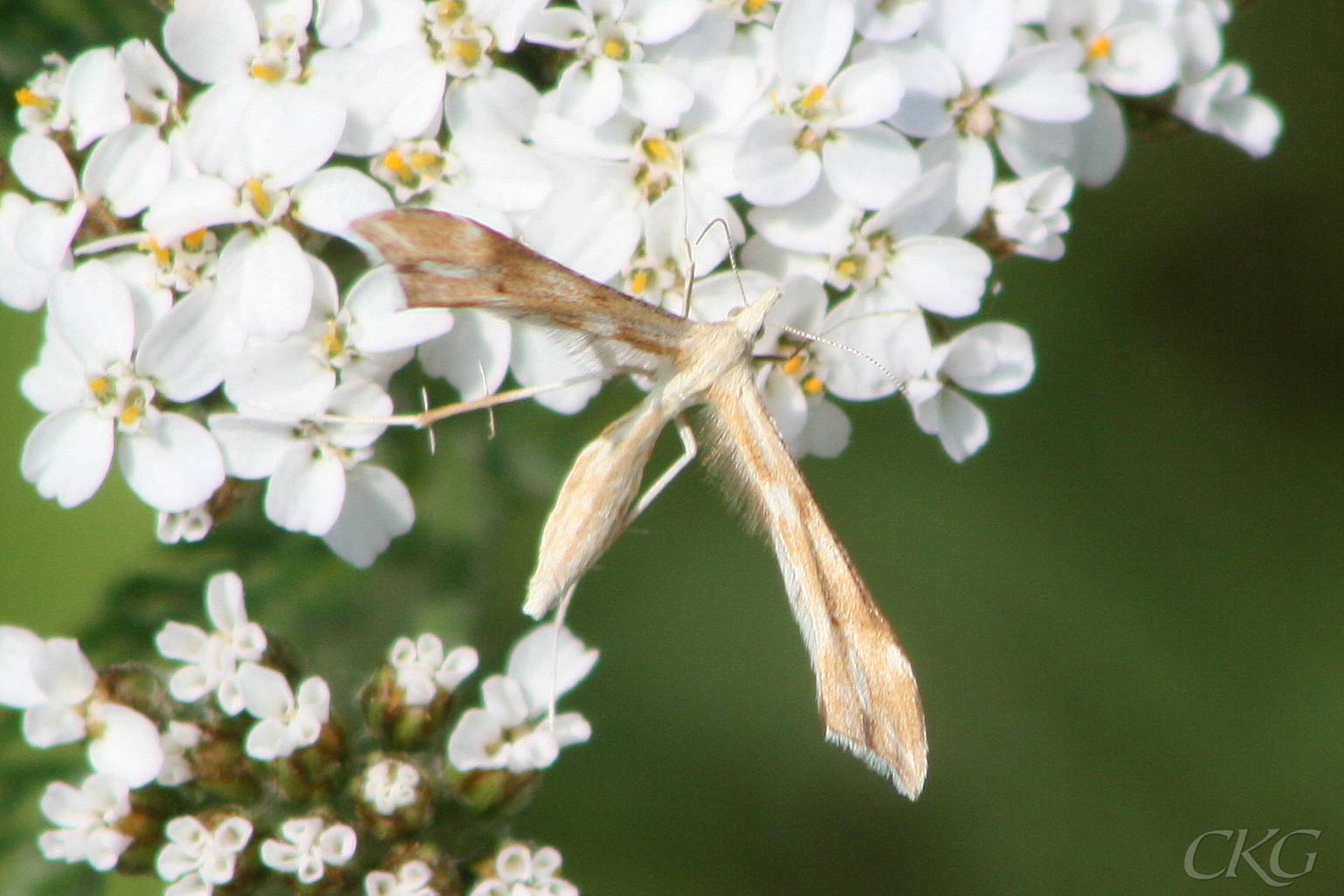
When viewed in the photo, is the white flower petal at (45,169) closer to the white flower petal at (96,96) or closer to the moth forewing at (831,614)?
the white flower petal at (96,96)

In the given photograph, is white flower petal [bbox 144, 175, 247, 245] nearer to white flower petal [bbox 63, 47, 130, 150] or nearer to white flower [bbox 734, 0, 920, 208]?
white flower petal [bbox 63, 47, 130, 150]

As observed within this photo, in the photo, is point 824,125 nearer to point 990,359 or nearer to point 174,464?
point 990,359

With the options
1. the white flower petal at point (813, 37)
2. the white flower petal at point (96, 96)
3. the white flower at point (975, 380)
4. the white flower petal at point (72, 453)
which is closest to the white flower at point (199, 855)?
the white flower petal at point (72, 453)

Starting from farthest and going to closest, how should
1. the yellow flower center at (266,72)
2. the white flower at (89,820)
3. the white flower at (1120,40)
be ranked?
the white flower at (1120,40)
the white flower at (89,820)
the yellow flower center at (266,72)

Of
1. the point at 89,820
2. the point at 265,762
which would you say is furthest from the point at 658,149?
the point at 89,820

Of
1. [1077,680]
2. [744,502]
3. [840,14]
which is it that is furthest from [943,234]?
[1077,680]
